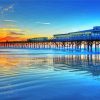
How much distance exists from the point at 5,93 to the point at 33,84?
1960 mm

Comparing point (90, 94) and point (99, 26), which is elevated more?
point (99, 26)

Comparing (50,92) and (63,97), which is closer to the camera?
(63,97)

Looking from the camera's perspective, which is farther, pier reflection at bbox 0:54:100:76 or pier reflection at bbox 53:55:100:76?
pier reflection at bbox 53:55:100:76

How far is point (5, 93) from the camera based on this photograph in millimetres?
8492

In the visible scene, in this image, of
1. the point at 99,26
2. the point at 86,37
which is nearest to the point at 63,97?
the point at 86,37

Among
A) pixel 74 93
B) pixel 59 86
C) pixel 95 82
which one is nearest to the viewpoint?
pixel 74 93

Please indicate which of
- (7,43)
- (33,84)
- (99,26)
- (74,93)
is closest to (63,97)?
(74,93)

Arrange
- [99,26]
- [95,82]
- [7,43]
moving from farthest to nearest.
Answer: [7,43] < [99,26] < [95,82]

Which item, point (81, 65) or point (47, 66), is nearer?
point (47, 66)

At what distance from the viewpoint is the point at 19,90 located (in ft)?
29.6

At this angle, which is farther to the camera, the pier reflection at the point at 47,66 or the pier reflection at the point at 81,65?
the pier reflection at the point at 81,65

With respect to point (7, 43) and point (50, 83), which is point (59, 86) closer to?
point (50, 83)

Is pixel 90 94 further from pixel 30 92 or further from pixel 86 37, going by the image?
pixel 86 37

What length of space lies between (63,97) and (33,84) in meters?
2.35
